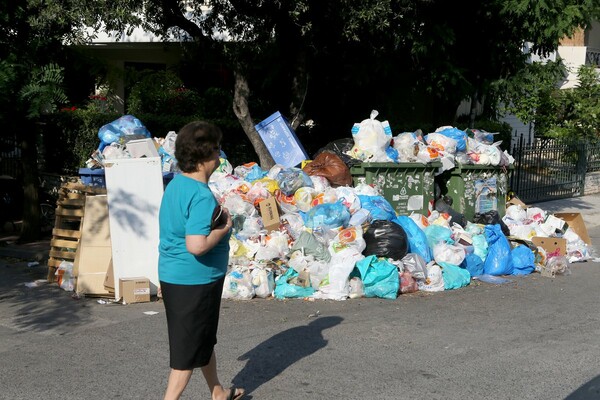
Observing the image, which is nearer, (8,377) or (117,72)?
(8,377)

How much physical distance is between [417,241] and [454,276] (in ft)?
1.81

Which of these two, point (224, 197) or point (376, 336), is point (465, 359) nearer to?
point (376, 336)

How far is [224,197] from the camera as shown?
8688mm

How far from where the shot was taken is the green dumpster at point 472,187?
35.4 feet

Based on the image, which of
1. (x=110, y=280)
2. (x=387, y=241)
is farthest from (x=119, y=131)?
(x=387, y=241)

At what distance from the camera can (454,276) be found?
8500mm

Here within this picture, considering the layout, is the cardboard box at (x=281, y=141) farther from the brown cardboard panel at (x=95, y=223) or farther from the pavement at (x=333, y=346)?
the pavement at (x=333, y=346)

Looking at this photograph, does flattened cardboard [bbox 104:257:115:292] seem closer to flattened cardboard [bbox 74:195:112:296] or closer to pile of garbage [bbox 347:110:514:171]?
flattened cardboard [bbox 74:195:112:296]

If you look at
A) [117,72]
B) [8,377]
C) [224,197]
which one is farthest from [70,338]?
[117,72]

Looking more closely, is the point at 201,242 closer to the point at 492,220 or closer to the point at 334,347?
the point at 334,347

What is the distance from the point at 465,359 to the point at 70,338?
3.17 meters

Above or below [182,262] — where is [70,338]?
below

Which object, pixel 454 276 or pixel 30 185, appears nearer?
pixel 454 276

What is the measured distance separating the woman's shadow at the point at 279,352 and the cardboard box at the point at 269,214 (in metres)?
1.60
